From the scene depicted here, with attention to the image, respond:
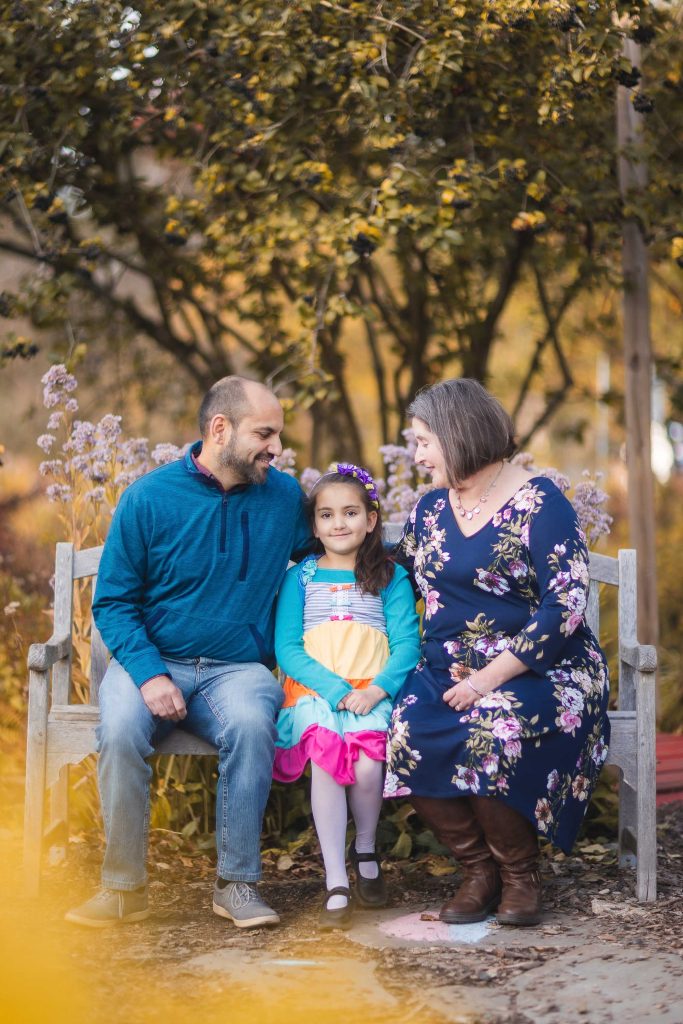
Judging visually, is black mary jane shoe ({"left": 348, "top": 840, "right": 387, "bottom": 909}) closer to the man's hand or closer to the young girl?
the young girl

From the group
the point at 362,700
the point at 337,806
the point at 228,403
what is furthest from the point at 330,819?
the point at 228,403

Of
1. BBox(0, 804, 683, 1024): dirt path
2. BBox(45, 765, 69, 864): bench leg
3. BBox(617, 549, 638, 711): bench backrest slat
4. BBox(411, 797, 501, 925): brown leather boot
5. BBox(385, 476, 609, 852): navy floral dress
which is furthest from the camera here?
BBox(45, 765, 69, 864): bench leg

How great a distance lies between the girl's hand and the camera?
3.35 m

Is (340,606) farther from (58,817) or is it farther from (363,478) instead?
(58,817)

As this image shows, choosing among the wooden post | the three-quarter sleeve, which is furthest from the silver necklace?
the wooden post

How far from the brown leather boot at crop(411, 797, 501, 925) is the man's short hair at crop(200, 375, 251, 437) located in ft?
4.07

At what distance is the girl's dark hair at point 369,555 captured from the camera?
3.58m

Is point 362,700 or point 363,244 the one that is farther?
point 363,244

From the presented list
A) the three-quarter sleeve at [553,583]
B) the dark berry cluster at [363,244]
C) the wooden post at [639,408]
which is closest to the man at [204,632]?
the three-quarter sleeve at [553,583]

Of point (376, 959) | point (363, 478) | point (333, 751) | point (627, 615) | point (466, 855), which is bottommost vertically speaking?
point (376, 959)

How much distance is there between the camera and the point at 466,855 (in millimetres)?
3291

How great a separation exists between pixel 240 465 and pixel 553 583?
992 mm

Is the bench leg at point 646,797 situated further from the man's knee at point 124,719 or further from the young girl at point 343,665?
the man's knee at point 124,719

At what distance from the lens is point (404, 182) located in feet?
14.5
